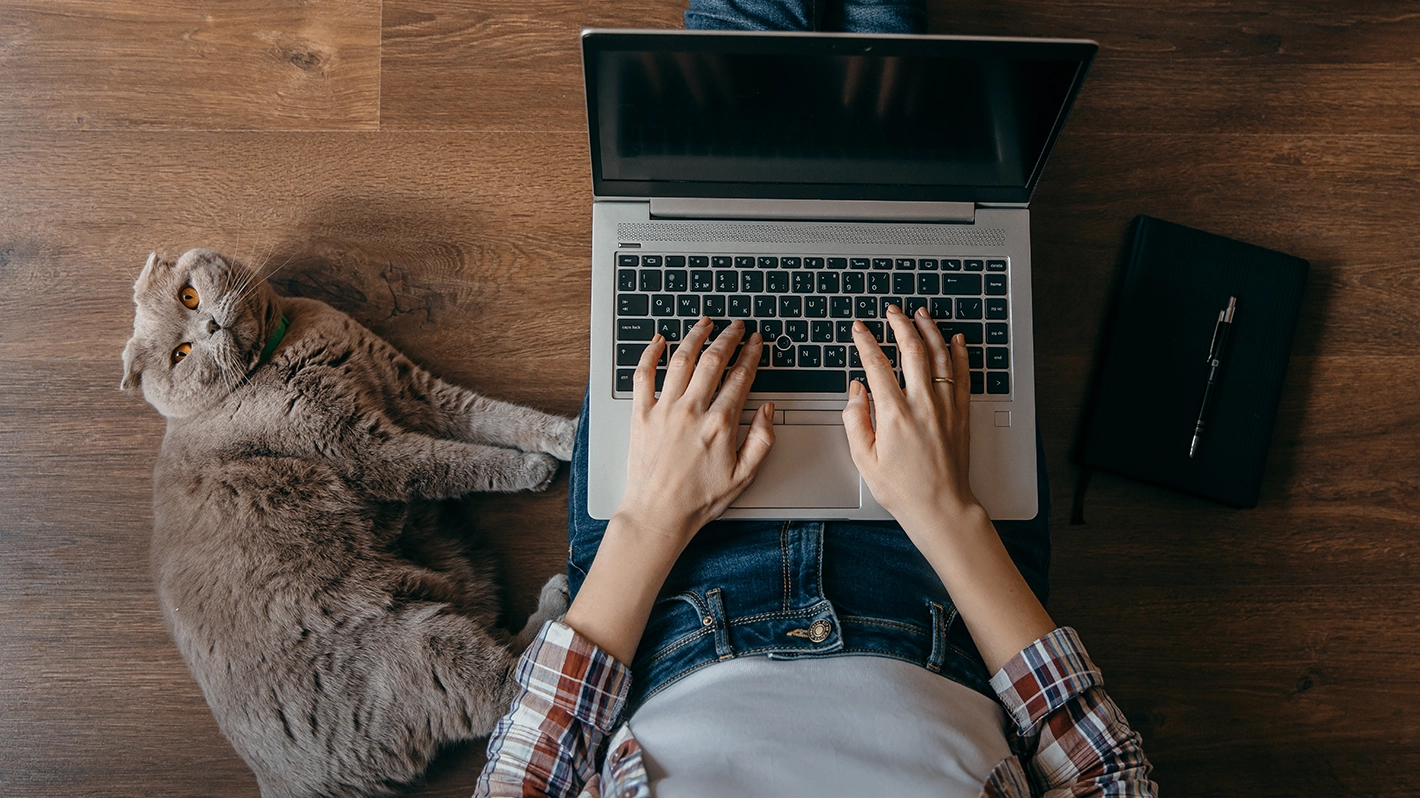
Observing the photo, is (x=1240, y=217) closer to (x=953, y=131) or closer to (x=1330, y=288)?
(x=1330, y=288)

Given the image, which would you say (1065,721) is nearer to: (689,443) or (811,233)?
(689,443)

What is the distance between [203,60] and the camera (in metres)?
1.10

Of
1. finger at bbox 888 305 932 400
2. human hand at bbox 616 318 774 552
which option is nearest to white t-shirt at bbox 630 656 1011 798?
human hand at bbox 616 318 774 552

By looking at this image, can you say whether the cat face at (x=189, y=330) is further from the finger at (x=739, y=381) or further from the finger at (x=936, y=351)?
the finger at (x=936, y=351)

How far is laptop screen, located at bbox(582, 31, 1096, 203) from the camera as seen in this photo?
26.0 inches

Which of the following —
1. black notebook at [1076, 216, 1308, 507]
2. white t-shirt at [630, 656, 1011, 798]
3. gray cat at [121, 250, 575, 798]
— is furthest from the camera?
black notebook at [1076, 216, 1308, 507]

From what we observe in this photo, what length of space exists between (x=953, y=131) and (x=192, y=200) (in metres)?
1.01

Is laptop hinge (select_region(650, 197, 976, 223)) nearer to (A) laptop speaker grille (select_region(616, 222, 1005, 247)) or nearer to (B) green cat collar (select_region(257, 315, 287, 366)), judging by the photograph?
(A) laptop speaker grille (select_region(616, 222, 1005, 247))

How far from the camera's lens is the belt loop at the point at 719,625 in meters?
0.76

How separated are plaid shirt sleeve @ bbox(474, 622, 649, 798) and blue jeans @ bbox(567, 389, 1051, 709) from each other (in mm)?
68

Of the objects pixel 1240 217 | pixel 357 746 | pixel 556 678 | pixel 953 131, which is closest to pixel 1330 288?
pixel 1240 217

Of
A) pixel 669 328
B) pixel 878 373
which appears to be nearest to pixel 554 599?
pixel 669 328

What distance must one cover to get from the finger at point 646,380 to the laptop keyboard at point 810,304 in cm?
2

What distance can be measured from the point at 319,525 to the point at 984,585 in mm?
792
